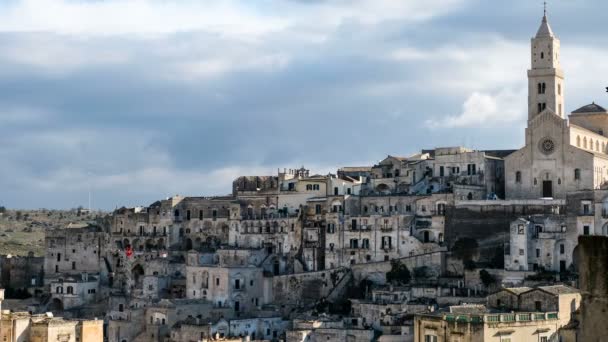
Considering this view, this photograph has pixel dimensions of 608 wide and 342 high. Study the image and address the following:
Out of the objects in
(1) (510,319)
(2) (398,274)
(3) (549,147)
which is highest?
(3) (549,147)

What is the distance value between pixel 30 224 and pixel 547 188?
238 feet

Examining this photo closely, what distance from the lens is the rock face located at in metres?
9.78

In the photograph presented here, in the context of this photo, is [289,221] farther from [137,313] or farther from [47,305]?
[47,305]

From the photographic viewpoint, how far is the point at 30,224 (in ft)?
405

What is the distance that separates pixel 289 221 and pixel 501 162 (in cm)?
1463

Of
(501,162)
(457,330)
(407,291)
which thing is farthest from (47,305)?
(457,330)

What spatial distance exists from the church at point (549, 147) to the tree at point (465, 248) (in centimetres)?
555

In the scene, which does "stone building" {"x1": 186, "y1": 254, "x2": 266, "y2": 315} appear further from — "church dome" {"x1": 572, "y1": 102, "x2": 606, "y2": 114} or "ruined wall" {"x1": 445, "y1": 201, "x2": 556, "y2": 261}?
"church dome" {"x1": 572, "y1": 102, "x2": 606, "y2": 114}

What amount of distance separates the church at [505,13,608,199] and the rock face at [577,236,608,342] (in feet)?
188

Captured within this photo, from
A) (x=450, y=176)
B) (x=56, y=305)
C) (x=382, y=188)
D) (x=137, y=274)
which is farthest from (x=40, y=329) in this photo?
(x=450, y=176)

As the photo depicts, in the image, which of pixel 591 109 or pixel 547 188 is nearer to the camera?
pixel 547 188

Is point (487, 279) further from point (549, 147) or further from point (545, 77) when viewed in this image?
point (545, 77)

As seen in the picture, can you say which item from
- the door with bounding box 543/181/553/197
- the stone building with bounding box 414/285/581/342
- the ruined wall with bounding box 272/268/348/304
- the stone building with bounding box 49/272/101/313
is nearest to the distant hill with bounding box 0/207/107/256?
the stone building with bounding box 49/272/101/313

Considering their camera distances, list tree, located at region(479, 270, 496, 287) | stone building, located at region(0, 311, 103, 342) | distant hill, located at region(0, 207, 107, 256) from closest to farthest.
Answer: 1. stone building, located at region(0, 311, 103, 342)
2. tree, located at region(479, 270, 496, 287)
3. distant hill, located at region(0, 207, 107, 256)
